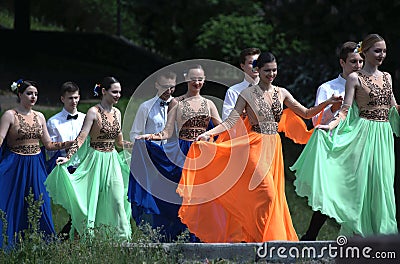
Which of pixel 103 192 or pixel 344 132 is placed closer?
pixel 344 132

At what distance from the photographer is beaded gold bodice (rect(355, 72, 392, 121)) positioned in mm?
7840

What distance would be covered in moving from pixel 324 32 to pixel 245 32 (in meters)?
7.89

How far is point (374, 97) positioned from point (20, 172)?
357cm

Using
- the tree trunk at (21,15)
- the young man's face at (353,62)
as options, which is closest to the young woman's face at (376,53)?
the young man's face at (353,62)

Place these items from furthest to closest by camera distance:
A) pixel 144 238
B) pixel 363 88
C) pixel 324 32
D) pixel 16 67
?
pixel 16 67 → pixel 324 32 → pixel 363 88 → pixel 144 238

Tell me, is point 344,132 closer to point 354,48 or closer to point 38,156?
point 354,48

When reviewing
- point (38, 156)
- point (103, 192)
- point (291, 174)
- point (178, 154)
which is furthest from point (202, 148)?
point (291, 174)

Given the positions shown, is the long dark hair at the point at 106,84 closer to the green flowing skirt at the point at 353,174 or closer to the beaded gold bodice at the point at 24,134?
the beaded gold bodice at the point at 24,134

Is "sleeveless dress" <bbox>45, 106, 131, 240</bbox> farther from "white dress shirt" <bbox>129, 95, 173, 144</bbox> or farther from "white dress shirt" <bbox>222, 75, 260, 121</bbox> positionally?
"white dress shirt" <bbox>222, 75, 260, 121</bbox>

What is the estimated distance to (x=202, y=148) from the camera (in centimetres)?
834

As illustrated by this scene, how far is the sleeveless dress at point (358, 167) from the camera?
775cm

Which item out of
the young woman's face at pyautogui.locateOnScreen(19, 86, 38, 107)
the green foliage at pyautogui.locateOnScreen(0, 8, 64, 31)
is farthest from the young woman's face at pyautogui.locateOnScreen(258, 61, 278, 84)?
the green foliage at pyautogui.locateOnScreen(0, 8, 64, 31)

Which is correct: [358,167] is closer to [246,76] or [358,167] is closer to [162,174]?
[246,76]

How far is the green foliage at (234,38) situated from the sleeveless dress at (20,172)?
1667 centimetres
